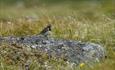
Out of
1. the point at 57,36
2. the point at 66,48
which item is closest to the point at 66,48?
the point at 66,48

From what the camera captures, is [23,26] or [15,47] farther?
[23,26]

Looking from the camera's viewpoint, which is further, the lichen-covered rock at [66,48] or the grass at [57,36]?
the lichen-covered rock at [66,48]

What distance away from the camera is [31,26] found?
43.1 ft

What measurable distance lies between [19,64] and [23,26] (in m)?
3.82

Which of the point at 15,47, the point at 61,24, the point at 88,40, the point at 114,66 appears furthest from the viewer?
the point at 61,24

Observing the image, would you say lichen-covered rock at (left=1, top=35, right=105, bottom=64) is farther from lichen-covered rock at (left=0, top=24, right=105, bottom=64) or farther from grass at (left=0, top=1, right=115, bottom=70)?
grass at (left=0, top=1, right=115, bottom=70)

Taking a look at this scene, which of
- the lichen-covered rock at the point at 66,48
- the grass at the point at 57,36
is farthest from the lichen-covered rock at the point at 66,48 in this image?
the grass at the point at 57,36

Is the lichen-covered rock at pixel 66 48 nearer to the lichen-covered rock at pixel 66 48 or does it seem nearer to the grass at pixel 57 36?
the lichen-covered rock at pixel 66 48

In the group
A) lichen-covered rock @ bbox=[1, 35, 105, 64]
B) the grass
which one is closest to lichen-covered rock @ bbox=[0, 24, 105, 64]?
lichen-covered rock @ bbox=[1, 35, 105, 64]

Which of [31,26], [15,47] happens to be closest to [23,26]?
[31,26]

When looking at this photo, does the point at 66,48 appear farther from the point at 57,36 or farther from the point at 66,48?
the point at 57,36

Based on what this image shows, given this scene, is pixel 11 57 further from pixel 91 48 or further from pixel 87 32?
pixel 87 32

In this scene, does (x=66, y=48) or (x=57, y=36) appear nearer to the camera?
(x=66, y=48)

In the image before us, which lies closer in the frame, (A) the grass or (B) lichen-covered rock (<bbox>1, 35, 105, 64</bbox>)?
(A) the grass
